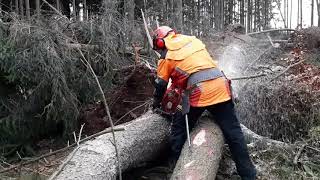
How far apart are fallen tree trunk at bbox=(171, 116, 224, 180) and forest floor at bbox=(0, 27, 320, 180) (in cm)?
54

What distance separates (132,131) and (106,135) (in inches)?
12.4

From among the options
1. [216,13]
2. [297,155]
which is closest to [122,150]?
[297,155]

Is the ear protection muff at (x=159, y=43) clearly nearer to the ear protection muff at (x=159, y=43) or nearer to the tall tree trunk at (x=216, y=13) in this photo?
the ear protection muff at (x=159, y=43)

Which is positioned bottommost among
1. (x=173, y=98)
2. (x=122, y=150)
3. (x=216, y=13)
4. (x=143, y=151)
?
(x=143, y=151)

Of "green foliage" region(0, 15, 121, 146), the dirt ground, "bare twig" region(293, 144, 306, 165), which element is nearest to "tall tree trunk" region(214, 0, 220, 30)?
the dirt ground

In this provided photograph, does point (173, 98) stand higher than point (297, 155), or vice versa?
point (173, 98)

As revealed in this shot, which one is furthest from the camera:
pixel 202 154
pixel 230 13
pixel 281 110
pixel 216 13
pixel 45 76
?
pixel 230 13

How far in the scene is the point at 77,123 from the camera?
5512mm

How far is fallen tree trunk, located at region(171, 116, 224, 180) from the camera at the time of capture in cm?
371

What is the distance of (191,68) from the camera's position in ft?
14.1

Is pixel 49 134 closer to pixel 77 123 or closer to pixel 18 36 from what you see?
pixel 77 123

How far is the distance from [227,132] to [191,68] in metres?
0.72

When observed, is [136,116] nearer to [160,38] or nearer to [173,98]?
[173,98]

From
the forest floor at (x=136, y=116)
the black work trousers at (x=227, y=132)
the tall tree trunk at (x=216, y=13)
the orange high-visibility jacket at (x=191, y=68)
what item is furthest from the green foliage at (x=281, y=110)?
the tall tree trunk at (x=216, y=13)
